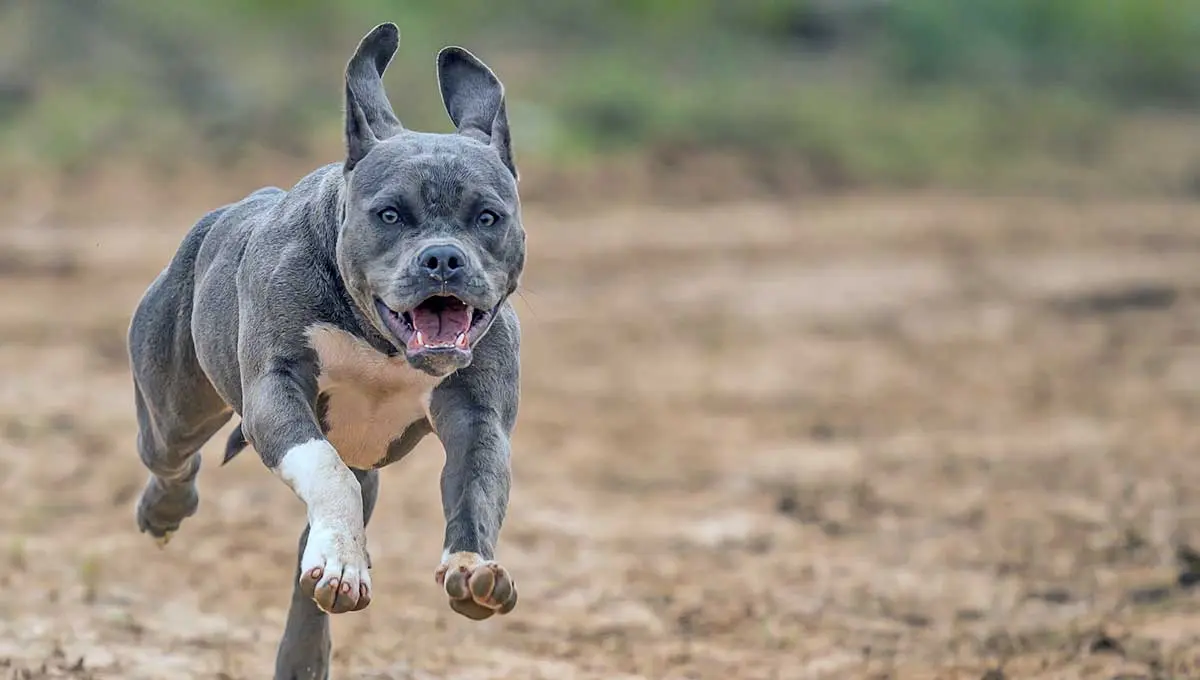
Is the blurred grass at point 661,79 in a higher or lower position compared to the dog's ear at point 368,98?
higher

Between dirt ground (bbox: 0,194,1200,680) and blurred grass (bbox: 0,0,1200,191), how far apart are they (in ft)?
6.81

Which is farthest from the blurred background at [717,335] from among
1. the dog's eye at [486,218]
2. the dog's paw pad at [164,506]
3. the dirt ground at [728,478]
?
the dog's eye at [486,218]

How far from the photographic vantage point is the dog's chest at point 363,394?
5352mm

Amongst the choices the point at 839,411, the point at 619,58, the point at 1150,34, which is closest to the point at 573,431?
the point at 839,411

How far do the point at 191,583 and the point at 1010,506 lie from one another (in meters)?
5.19

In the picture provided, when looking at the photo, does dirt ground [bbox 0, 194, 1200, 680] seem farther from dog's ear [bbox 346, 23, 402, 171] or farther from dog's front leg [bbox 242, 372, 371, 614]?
dog's front leg [bbox 242, 372, 371, 614]

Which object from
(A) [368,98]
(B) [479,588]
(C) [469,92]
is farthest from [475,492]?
(C) [469,92]

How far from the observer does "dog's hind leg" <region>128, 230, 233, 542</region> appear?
6.16 meters

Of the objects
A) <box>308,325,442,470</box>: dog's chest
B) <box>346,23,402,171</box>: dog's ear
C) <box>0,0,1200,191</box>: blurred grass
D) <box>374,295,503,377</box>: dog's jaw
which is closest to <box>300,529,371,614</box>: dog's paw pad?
<box>374,295,503,377</box>: dog's jaw

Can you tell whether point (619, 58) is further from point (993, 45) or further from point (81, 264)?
point (81, 264)

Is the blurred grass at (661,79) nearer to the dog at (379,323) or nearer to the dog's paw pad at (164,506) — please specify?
the dog's paw pad at (164,506)

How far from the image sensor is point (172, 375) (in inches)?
244

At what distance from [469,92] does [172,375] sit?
1.42 meters

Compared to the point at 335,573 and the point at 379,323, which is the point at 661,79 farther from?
the point at 335,573
